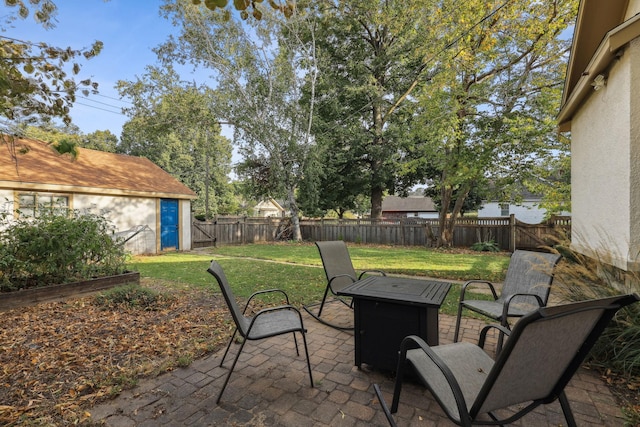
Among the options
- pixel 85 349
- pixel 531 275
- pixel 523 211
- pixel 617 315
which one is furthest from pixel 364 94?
pixel 523 211

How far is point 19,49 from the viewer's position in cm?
321

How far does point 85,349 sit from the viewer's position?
3.18 meters

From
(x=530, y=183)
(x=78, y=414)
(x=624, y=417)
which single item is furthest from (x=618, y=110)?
(x=530, y=183)

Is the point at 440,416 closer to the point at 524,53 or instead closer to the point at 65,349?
the point at 65,349

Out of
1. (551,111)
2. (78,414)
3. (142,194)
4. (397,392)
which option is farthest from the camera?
(142,194)

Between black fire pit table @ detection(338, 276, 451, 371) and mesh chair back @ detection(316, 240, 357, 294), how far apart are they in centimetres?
141

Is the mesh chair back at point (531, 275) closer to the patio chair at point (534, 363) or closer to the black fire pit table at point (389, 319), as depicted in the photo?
the black fire pit table at point (389, 319)

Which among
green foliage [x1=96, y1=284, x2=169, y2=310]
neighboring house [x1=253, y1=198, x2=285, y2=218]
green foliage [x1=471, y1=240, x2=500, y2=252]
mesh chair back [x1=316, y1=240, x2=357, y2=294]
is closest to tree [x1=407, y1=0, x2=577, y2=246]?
green foliage [x1=471, y1=240, x2=500, y2=252]

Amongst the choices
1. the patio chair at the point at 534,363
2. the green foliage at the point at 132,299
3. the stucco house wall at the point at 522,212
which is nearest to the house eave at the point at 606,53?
the patio chair at the point at 534,363

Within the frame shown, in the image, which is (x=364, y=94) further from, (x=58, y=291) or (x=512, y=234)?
(x=58, y=291)

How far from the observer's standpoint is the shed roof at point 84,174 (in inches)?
347

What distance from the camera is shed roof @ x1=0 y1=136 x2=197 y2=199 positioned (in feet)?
28.9

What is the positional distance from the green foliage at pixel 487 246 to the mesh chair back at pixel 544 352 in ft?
36.2

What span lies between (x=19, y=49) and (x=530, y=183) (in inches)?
498
